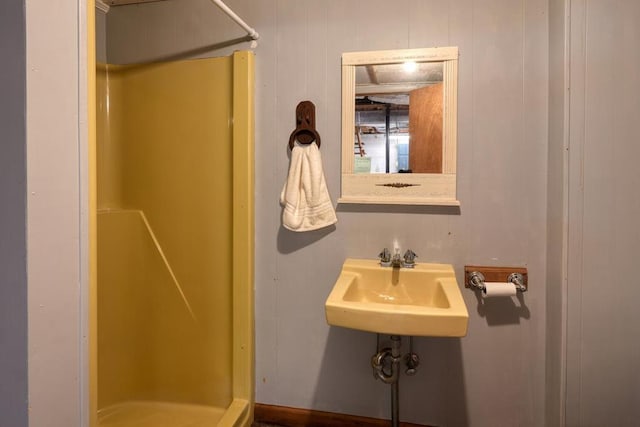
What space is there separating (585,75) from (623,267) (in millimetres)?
697

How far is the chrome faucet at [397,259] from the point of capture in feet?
4.93

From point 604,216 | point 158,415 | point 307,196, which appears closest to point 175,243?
point 307,196

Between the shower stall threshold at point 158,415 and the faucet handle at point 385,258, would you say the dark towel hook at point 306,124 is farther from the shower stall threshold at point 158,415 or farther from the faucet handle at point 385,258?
the shower stall threshold at point 158,415

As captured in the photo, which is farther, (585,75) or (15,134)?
(585,75)

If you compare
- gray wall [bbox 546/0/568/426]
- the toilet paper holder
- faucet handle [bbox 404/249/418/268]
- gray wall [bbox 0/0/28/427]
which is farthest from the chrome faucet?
gray wall [bbox 0/0/28/427]

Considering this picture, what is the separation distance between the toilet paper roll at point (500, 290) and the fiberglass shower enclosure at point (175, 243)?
101 cm

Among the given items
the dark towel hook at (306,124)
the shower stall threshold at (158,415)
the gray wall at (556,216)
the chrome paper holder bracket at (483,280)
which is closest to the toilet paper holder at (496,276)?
the chrome paper holder bracket at (483,280)

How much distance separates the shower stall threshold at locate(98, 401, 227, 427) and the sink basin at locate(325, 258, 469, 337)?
887 mm

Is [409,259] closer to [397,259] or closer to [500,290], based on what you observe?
[397,259]

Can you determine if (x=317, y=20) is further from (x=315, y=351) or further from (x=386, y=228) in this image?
(x=315, y=351)

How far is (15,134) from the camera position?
2.16 feet

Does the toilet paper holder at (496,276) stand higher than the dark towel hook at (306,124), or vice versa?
the dark towel hook at (306,124)

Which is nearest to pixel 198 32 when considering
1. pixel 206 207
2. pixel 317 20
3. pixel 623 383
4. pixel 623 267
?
pixel 317 20

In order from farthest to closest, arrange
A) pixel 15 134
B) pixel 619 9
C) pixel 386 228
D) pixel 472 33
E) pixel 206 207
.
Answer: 1. pixel 206 207
2. pixel 386 228
3. pixel 472 33
4. pixel 619 9
5. pixel 15 134
